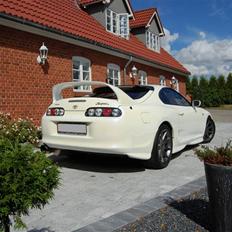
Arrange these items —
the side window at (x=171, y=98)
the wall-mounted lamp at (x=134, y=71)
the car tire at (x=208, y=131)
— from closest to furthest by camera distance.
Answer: the side window at (x=171, y=98)
the car tire at (x=208, y=131)
the wall-mounted lamp at (x=134, y=71)

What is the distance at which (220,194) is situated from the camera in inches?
123

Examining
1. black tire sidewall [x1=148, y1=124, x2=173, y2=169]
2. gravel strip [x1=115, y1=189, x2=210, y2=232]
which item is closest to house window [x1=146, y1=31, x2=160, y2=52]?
black tire sidewall [x1=148, y1=124, x2=173, y2=169]

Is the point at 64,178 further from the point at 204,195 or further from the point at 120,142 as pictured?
the point at 204,195

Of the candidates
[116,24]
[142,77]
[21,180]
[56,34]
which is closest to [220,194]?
[21,180]

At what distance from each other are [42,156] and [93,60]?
11.1m

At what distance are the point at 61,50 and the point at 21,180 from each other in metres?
9.64

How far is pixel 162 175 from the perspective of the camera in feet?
18.5

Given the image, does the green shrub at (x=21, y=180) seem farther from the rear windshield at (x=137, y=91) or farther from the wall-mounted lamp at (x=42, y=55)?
the wall-mounted lamp at (x=42, y=55)

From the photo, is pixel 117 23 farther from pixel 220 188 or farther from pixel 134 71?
pixel 220 188

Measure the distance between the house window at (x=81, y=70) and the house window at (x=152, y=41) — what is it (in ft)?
27.1

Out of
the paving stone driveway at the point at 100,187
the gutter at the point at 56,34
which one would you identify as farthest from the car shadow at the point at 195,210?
the gutter at the point at 56,34

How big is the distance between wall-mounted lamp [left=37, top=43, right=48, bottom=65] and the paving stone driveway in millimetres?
4196

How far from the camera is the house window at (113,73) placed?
14.5 metres

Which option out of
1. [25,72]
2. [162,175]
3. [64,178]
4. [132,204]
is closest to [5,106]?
[25,72]
